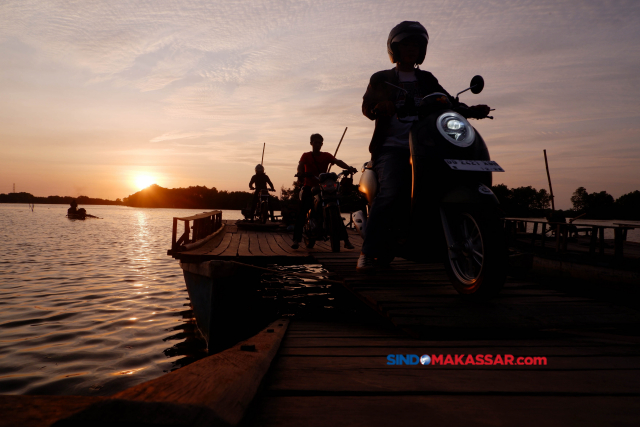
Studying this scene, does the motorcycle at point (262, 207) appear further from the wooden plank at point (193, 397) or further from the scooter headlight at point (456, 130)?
the wooden plank at point (193, 397)

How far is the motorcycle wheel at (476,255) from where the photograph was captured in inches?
108

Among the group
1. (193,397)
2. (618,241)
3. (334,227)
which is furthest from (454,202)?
(618,241)

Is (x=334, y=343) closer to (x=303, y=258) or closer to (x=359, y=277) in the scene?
(x=359, y=277)

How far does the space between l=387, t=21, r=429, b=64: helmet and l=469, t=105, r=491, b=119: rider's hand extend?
89 cm

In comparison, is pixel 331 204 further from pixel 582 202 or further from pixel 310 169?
pixel 582 202

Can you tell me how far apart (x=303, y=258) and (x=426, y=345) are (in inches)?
174

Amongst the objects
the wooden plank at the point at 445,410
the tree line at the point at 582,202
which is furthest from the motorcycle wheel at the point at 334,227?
the tree line at the point at 582,202

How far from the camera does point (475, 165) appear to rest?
3033 mm

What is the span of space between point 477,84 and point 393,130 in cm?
90

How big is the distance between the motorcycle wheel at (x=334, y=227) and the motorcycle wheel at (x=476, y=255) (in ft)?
11.5

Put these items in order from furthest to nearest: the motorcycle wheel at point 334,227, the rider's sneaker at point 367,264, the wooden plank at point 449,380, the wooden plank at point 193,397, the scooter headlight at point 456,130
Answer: the motorcycle wheel at point 334,227, the rider's sneaker at point 367,264, the scooter headlight at point 456,130, the wooden plank at point 449,380, the wooden plank at point 193,397

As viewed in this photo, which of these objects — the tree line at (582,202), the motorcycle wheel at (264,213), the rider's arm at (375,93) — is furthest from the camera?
the tree line at (582,202)

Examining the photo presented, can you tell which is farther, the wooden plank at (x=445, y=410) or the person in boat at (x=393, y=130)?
the person in boat at (x=393, y=130)

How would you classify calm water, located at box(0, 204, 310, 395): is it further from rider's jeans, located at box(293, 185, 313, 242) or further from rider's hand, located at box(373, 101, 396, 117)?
rider's hand, located at box(373, 101, 396, 117)
